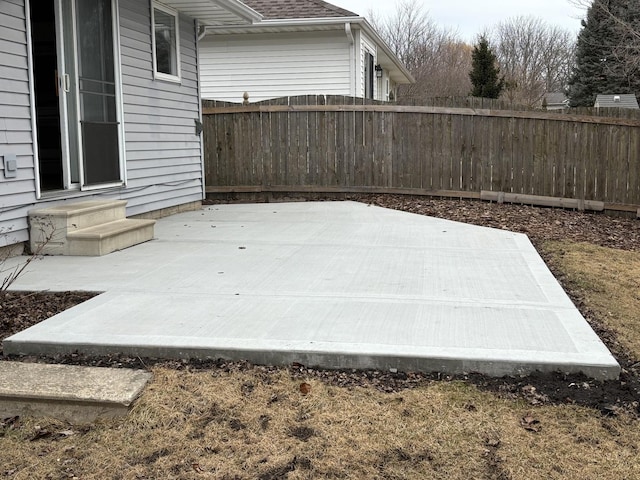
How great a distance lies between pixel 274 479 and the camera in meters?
2.55

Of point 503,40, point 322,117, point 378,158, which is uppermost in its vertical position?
point 503,40

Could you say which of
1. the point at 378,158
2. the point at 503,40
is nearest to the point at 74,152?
the point at 378,158

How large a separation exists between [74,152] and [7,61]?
141 centimetres

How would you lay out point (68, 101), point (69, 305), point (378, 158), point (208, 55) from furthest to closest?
point (208, 55) < point (378, 158) < point (68, 101) < point (69, 305)

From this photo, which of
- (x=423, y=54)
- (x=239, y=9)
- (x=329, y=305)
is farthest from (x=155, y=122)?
(x=423, y=54)

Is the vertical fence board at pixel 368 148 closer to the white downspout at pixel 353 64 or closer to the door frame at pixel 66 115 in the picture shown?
the white downspout at pixel 353 64

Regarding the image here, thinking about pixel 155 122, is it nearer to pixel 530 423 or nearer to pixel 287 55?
pixel 287 55

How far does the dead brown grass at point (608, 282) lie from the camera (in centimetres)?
436

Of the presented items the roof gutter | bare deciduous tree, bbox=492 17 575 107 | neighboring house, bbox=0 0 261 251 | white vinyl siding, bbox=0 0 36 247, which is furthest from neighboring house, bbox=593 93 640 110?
white vinyl siding, bbox=0 0 36 247

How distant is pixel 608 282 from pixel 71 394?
4536 millimetres

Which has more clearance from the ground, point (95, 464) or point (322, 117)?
point (322, 117)

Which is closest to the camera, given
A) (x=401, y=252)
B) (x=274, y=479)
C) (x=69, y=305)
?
(x=274, y=479)

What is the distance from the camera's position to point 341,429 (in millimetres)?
2914

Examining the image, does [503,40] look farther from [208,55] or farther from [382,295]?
[382,295]
